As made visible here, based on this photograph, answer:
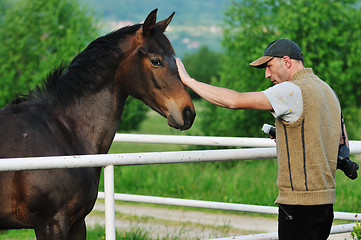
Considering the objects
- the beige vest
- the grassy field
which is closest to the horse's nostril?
the beige vest

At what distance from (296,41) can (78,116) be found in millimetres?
8997

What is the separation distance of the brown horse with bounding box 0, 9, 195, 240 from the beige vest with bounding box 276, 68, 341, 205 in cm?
78

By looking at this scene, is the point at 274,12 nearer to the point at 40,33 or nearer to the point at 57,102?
the point at 40,33

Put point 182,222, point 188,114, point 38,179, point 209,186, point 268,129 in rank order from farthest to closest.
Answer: point 209,186 < point 182,222 < point 188,114 < point 268,129 < point 38,179

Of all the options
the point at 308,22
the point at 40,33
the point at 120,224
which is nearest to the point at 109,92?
the point at 120,224

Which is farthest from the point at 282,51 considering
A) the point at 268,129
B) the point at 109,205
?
the point at 109,205

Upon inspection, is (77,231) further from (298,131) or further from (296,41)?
(296,41)

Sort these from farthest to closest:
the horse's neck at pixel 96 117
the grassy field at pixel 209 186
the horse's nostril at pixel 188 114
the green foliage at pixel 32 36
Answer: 1. the green foliage at pixel 32 36
2. the grassy field at pixel 209 186
3. the horse's neck at pixel 96 117
4. the horse's nostril at pixel 188 114

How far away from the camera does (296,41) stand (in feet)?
38.0

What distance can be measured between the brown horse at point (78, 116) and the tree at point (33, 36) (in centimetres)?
1187

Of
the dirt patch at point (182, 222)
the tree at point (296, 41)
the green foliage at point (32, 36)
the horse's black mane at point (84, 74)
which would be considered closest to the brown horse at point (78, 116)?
the horse's black mane at point (84, 74)

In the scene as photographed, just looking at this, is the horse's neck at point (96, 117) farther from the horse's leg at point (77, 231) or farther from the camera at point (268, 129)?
the camera at point (268, 129)

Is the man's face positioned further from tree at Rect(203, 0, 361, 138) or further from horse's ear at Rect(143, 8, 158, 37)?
tree at Rect(203, 0, 361, 138)

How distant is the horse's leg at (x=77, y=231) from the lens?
3229 mm
